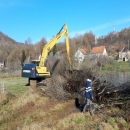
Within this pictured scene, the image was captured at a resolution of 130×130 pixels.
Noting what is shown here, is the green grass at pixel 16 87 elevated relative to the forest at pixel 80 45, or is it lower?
lower

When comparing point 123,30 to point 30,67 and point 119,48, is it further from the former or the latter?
point 30,67

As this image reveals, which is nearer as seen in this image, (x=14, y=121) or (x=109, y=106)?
(x=109, y=106)

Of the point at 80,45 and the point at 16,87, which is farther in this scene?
the point at 80,45

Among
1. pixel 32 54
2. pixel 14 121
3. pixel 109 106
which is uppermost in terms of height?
pixel 32 54

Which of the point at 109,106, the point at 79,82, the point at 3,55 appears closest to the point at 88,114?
the point at 109,106

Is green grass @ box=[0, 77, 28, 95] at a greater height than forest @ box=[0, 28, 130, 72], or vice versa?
forest @ box=[0, 28, 130, 72]

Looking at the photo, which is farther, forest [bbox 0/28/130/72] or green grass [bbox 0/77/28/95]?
forest [bbox 0/28/130/72]

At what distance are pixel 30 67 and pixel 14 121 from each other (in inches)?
329

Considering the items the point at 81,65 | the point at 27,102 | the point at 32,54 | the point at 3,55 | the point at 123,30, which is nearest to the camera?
the point at 27,102

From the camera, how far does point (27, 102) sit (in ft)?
51.6

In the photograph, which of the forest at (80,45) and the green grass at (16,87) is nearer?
the green grass at (16,87)

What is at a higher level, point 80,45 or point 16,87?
point 80,45

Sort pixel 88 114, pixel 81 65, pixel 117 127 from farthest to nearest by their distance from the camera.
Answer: pixel 81 65 → pixel 88 114 → pixel 117 127

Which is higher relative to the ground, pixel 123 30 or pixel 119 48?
pixel 123 30
